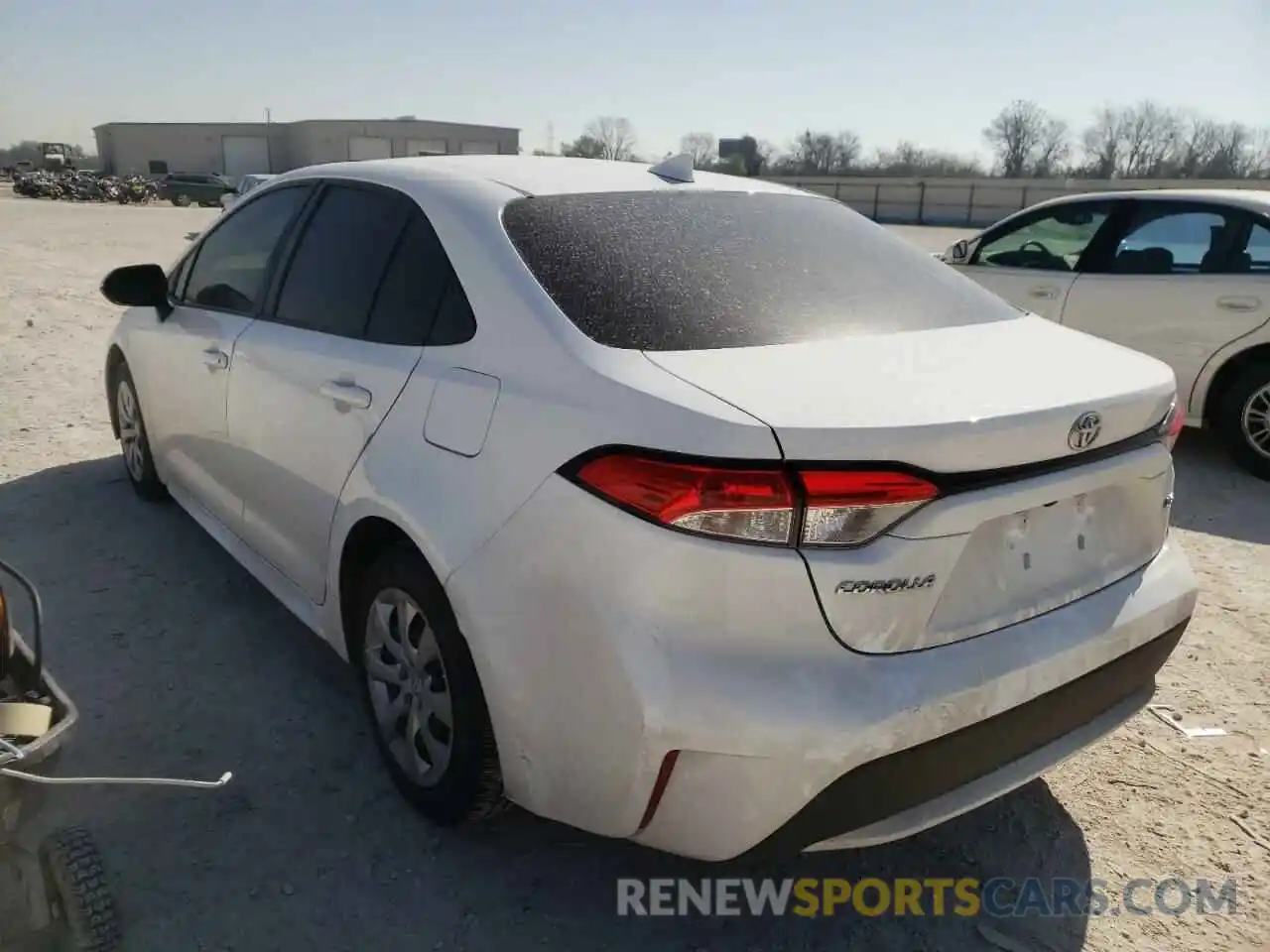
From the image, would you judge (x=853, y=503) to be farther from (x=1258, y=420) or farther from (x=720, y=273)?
(x=1258, y=420)

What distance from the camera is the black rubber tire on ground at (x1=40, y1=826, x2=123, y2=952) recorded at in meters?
1.90

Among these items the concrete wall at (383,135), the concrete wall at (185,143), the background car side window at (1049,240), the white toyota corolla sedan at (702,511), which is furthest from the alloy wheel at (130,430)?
the concrete wall at (185,143)

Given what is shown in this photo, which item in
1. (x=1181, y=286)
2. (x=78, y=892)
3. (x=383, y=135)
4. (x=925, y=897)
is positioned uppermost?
(x=383, y=135)

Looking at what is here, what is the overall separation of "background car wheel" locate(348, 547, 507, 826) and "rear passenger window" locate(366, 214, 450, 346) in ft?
1.92

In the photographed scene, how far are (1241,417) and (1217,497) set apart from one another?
629 millimetres

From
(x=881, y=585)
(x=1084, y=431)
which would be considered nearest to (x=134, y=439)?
(x=881, y=585)

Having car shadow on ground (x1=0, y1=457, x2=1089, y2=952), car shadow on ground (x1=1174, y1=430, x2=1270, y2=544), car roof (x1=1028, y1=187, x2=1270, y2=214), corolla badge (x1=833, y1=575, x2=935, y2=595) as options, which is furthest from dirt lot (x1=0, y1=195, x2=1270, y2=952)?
car roof (x1=1028, y1=187, x2=1270, y2=214)

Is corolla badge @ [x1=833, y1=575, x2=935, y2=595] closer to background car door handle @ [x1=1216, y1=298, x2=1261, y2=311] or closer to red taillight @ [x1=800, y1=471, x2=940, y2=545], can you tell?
red taillight @ [x1=800, y1=471, x2=940, y2=545]

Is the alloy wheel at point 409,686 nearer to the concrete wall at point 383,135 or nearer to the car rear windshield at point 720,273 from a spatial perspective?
the car rear windshield at point 720,273

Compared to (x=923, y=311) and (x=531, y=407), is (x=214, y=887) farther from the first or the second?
(x=923, y=311)

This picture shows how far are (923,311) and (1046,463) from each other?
2.36ft

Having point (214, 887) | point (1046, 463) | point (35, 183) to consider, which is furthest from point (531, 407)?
point (35, 183)

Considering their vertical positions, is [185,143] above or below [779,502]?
above

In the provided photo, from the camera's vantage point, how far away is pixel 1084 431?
2.02m
